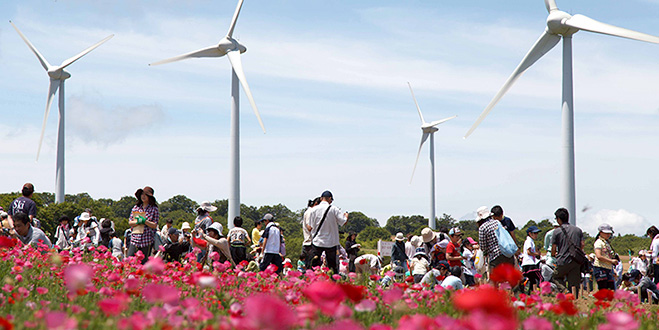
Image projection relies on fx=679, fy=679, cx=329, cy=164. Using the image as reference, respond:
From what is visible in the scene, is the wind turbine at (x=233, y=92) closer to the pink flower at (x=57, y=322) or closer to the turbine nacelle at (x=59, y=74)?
the turbine nacelle at (x=59, y=74)

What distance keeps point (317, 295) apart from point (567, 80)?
72.7 ft

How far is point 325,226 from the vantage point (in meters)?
11.4

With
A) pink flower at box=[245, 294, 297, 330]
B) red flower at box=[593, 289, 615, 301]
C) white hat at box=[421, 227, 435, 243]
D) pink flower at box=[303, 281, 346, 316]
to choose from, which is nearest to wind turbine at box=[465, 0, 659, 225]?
white hat at box=[421, 227, 435, 243]

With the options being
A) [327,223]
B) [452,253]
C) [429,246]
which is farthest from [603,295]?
[429,246]

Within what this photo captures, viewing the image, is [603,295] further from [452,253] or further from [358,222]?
[358,222]

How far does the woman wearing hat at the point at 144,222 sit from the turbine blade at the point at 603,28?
1576 centimetres

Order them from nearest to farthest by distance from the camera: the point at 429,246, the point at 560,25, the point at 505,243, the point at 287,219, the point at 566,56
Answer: the point at 505,243 < the point at 429,246 < the point at 566,56 < the point at 560,25 < the point at 287,219

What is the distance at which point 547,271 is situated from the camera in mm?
13523

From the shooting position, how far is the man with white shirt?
37.2ft

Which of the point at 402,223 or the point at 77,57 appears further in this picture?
the point at 402,223

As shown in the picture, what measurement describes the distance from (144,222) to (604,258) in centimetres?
765

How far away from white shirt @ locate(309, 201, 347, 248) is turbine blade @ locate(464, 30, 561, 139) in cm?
1207

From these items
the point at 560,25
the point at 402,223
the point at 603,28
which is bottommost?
the point at 402,223

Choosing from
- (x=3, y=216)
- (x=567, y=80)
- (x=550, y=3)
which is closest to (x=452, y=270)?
(x=3, y=216)
